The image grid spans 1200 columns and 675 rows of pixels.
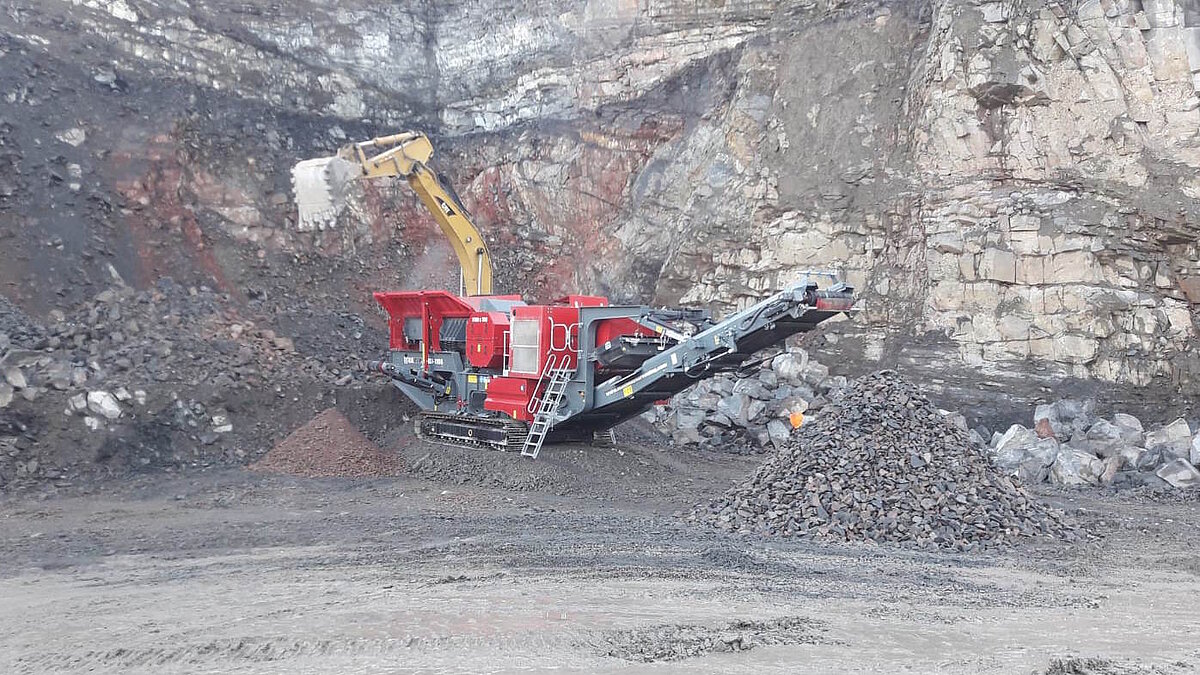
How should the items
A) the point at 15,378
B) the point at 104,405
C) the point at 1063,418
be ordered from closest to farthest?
1. the point at 15,378
2. the point at 104,405
3. the point at 1063,418

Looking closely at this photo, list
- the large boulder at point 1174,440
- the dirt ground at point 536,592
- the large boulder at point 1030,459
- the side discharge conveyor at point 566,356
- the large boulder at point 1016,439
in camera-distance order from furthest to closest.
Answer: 1. the large boulder at point 1016,439
2. the large boulder at point 1174,440
3. the large boulder at point 1030,459
4. the side discharge conveyor at point 566,356
5. the dirt ground at point 536,592

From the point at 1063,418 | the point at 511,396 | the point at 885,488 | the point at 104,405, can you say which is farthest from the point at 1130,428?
the point at 104,405

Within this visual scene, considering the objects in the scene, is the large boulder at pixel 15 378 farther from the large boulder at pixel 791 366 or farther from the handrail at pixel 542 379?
the large boulder at pixel 791 366

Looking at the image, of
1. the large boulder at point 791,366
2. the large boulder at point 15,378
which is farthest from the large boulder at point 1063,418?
the large boulder at point 15,378

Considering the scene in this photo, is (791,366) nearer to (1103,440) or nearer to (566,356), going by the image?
(1103,440)

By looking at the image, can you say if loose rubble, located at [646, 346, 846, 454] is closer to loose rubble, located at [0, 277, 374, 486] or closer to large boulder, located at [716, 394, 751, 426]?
large boulder, located at [716, 394, 751, 426]

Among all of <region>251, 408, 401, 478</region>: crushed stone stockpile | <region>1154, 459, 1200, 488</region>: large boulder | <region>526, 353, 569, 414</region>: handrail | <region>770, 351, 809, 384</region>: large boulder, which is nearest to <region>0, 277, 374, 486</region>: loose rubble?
<region>251, 408, 401, 478</region>: crushed stone stockpile

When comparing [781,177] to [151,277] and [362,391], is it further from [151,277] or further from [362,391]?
[151,277]

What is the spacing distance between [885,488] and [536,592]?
3353 millimetres

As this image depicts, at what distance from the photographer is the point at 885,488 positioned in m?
8.16

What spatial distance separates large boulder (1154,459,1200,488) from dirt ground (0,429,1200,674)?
0.84m

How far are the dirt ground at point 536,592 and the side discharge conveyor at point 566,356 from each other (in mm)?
1410

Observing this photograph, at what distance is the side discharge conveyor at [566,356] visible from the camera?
10.2m

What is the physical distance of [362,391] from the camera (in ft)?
43.1
